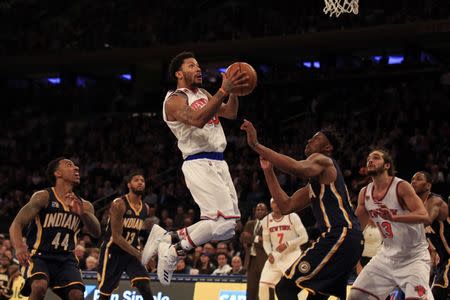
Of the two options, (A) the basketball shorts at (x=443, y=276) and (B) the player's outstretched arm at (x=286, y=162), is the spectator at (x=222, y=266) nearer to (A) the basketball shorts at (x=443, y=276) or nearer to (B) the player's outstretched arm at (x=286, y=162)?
(A) the basketball shorts at (x=443, y=276)

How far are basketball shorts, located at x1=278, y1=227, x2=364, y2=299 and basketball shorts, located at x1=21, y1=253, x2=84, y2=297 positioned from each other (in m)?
2.40

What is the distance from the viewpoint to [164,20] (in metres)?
26.5

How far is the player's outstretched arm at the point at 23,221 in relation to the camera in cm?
803

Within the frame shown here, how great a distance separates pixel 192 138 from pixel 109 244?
3.78 meters

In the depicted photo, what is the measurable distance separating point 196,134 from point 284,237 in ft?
20.2

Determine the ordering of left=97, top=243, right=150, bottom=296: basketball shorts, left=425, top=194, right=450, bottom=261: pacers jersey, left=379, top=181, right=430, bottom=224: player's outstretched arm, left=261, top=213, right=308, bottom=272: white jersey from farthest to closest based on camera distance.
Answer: left=261, top=213, right=308, bottom=272: white jersey, left=97, top=243, right=150, bottom=296: basketball shorts, left=425, top=194, right=450, bottom=261: pacers jersey, left=379, top=181, right=430, bottom=224: player's outstretched arm

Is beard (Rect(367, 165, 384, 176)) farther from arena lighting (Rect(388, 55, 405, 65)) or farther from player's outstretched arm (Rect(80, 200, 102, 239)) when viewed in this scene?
arena lighting (Rect(388, 55, 405, 65))

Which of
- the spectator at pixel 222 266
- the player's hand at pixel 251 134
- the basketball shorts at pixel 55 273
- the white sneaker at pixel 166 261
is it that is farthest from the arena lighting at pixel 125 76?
the player's hand at pixel 251 134

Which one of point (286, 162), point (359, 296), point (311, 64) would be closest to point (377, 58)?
point (311, 64)

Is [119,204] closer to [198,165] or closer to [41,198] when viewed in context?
[41,198]

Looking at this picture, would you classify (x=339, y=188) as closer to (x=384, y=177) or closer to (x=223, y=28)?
(x=384, y=177)

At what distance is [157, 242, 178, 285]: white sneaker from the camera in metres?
7.61

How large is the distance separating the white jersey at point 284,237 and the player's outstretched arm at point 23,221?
554cm

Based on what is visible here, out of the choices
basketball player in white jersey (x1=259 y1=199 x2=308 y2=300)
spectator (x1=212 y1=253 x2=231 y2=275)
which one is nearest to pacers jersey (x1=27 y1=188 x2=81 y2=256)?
basketball player in white jersey (x1=259 y1=199 x2=308 y2=300)
